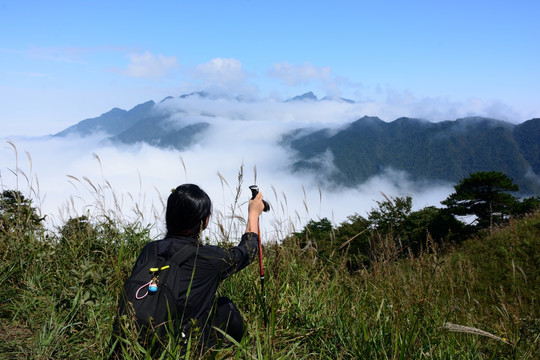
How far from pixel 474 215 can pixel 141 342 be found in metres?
42.0

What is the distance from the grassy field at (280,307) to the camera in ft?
8.34

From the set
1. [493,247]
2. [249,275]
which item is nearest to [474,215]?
[493,247]

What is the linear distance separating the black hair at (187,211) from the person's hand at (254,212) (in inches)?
15.0

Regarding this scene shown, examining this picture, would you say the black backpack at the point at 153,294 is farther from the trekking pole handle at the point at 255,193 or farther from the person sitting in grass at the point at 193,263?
the trekking pole handle at the point at 255,193

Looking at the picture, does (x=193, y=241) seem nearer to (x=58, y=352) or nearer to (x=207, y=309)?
(x=207, y=309)

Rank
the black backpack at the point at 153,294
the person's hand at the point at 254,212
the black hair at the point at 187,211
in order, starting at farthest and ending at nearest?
the person's hand at the point at 254,212 < the black hair at the point at 187,211 < the black backpack at the point at 153,294

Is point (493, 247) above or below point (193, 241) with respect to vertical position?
below

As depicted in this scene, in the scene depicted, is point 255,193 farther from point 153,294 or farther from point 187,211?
point 153,294

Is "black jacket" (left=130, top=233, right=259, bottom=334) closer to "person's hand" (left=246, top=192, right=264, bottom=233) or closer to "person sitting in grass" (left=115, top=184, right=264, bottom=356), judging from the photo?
"person sitting in grass" (left=115, top=184, right=264, bottom=356)

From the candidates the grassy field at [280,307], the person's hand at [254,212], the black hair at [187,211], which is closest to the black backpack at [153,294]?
the grassy field at [280,307]

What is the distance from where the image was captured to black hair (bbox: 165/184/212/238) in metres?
2.49

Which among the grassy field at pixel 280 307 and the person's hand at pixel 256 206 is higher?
the person's hand at pixel 256 206

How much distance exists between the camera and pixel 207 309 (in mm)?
2582

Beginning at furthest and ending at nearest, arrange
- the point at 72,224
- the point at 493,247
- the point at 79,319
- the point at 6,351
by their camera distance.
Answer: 1. the point at 493,247
2. the point at 72,224
3. the point at 79,319
4. the point at 6,351
